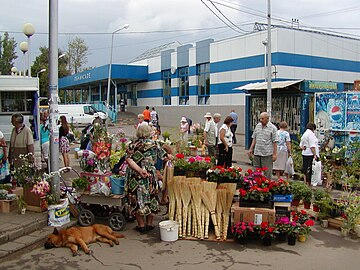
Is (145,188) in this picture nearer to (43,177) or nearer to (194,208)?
(194,208)

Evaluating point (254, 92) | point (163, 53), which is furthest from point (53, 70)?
point (163, 53)

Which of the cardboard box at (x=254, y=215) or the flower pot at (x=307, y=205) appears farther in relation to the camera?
the flower pot at (x=307, y=205)

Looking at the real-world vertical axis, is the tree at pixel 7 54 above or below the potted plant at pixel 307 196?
above

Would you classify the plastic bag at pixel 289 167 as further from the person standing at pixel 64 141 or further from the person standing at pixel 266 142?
the person standing at pixel 64 141

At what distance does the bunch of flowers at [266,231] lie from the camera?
18.7ft

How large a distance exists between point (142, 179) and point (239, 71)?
23064 millimetres

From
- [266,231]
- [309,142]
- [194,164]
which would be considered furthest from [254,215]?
[309,142]

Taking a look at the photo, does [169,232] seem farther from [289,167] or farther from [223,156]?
[289,167]

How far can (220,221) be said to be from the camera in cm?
614

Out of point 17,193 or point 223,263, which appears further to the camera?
point 17,193

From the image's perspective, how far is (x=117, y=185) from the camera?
6422 mm

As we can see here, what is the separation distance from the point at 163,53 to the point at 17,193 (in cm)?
3128

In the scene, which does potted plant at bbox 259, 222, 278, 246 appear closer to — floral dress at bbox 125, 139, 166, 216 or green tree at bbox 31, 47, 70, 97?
floral dress at bbox 125, 139, 166, 216

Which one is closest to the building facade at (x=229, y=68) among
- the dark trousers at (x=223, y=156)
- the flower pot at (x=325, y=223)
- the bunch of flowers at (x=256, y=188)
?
the dark trousers at (x=223, y=156)
